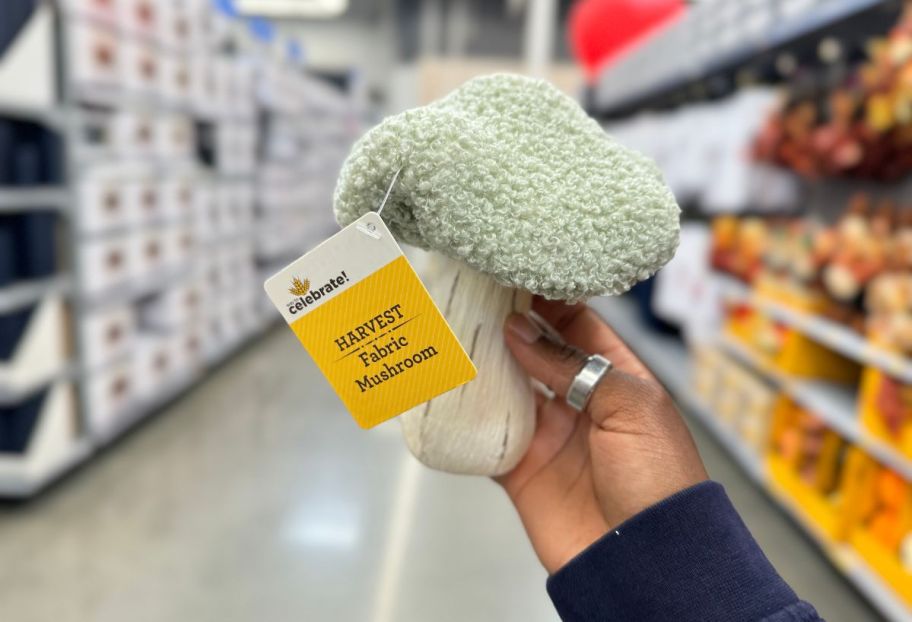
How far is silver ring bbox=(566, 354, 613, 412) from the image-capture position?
669mm

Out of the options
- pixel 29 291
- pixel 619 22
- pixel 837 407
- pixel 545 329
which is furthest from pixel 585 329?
pixel 619 22

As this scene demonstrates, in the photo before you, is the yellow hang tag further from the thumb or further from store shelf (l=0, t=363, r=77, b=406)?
store shelf (l=0, t=363, r=77, b=406)

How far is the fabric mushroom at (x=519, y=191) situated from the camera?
1.82 feet

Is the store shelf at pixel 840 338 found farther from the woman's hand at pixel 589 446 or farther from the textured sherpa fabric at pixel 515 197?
the textured sherpa fabric at pixel 515 197

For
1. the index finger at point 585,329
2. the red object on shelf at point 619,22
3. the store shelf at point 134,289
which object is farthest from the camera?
the red object on shelf at point 619,22

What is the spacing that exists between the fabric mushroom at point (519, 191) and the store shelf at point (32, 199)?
1.83 meters

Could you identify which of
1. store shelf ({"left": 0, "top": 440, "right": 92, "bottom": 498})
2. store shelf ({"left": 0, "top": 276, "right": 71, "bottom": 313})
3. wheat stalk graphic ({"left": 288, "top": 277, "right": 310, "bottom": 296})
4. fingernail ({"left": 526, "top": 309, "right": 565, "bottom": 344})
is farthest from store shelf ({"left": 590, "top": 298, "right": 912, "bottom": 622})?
store shelf ({"left": 0, "top": 440, "right": 92, "bottom": 498})

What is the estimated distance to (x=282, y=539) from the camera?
2.07 m

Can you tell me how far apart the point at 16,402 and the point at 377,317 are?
210 cm

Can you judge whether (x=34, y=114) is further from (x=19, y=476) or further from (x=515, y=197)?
(x=515, y=197)

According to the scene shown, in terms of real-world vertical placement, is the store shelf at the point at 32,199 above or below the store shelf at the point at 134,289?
above

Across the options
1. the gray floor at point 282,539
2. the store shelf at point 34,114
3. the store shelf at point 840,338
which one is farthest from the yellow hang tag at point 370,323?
the store shelf at point 34,114

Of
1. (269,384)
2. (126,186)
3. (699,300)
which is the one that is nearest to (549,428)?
(126,186)

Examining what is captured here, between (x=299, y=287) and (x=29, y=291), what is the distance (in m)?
1.95
